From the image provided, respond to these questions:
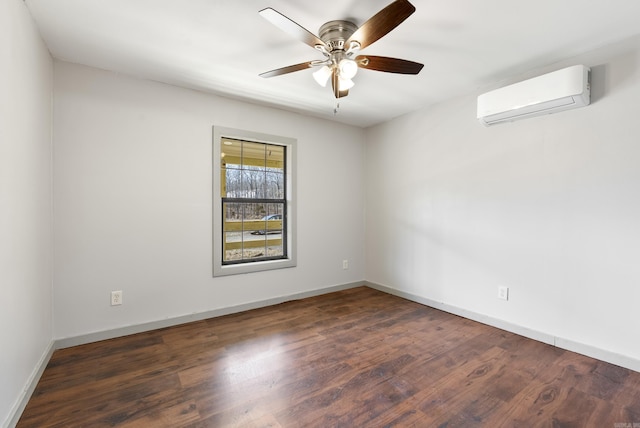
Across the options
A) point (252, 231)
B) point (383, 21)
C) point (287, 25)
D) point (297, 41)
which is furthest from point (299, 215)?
point (383, 21)

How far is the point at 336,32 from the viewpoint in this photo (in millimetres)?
1966

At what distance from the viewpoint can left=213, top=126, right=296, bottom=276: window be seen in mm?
3221

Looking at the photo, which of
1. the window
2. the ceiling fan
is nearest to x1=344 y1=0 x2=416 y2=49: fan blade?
the ceiling fan

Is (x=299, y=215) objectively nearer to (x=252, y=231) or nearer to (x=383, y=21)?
(x=252, y=231)

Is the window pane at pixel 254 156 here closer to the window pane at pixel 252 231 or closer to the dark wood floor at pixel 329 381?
the window pane at pixel 252 231

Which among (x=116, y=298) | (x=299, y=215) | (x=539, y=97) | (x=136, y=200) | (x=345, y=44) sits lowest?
(x=116, y=298)

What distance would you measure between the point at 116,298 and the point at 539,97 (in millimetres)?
3984

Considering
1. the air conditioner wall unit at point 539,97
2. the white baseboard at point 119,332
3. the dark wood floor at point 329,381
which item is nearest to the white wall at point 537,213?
the air conditioner wall unit at point 539,97

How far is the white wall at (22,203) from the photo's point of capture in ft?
4.91

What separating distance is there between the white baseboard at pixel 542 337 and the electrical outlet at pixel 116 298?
317cm

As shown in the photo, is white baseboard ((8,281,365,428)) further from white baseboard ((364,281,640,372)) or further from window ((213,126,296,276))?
white baseboard ((364,281,640,372))

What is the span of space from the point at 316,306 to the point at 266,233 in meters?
1.09

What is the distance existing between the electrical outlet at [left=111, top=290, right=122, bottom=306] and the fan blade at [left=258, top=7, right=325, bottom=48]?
2.58 meters

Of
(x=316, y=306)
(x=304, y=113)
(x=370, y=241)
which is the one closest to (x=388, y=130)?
(x=304, y=113)
